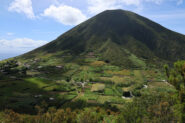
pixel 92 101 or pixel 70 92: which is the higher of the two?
pixel 70 92

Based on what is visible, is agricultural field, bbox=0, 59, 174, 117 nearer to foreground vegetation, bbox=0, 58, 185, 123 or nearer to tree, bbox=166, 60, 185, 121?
foreground vegetation, bbox=0, 58, 185, 123

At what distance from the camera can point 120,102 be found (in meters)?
63.3

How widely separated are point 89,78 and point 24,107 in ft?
178

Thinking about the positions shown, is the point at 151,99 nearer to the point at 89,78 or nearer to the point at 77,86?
the point at 77,86

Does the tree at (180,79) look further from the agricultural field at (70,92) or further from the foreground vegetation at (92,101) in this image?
the agricultural field at (70,92)

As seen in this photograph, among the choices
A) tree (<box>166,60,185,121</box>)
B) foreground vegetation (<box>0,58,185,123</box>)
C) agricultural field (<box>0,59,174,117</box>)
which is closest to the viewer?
tree (<box>166,60,185,121</box>)

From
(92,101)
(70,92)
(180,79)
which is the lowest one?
(92,101)

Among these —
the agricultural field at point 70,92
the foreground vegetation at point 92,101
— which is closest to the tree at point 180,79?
the foreground vegetation at point 92,101

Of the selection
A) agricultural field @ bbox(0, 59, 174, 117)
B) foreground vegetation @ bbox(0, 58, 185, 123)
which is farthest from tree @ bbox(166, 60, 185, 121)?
agricultural field @ bbox(0, 59, 174, 117)

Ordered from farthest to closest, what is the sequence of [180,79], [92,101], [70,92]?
1. [70,92]
2. [92,101]
3. [180,79]

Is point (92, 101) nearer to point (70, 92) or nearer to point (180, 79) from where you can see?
point (70, 92)

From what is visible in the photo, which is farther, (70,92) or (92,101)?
(70,92)

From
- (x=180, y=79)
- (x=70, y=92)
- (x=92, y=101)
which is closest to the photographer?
(x=180, y=79)

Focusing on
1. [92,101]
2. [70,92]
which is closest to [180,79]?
[92,101]
